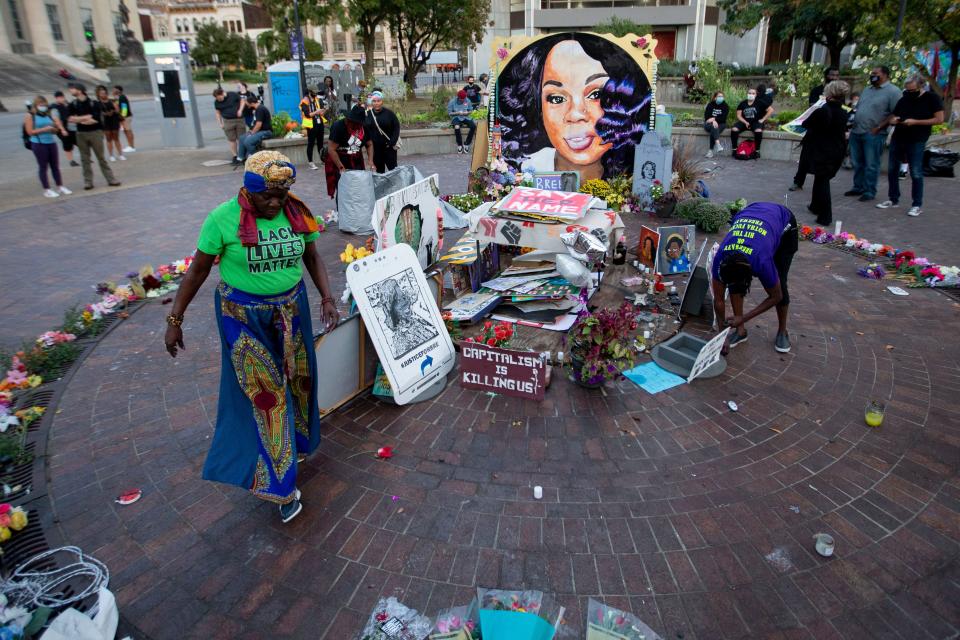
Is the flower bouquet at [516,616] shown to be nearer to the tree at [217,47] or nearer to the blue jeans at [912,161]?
the blue jeans at [912,161]

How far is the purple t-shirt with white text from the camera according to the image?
4.52 meters

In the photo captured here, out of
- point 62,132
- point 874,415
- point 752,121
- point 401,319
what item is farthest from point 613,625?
point 752,121

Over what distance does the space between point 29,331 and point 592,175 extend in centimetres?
804

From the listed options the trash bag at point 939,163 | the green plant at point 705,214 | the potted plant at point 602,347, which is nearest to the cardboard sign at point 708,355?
the potted plant at point 602,347

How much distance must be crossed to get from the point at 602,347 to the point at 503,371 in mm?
768

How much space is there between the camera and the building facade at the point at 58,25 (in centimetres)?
4222

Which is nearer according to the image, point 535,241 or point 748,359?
point 748,359

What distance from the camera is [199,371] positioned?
5.03 metres

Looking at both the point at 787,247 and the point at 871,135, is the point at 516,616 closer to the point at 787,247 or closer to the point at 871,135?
the point at 787,247

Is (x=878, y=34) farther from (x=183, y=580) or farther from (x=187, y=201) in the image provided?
(x=183, y=580)

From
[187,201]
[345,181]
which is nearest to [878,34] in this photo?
[345,181]

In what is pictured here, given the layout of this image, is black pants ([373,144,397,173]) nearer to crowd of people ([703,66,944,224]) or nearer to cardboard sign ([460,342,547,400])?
cardboard sign ([460,342,547,400])

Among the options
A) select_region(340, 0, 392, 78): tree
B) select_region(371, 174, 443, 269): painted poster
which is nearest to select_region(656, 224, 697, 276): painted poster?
select_region(371, 174, 443, 269): painted poster

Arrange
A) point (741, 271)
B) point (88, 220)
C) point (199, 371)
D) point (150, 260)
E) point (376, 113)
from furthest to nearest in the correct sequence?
point (88, 220), point (376, 113), point (150, 260), point (199, 371), point (741, 271)
